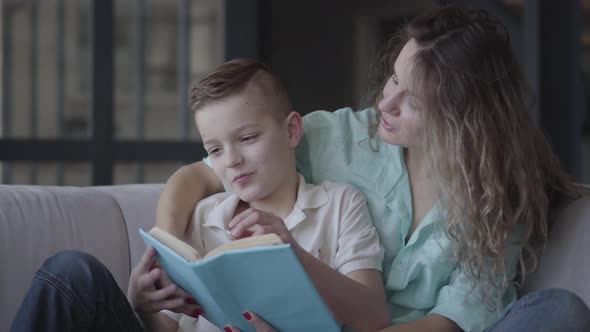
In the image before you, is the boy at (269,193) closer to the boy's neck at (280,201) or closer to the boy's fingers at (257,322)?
the boy's neck at (280,201)

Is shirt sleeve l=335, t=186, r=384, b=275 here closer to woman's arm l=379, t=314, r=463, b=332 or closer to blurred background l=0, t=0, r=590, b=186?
woman's arm l=379, t=314, r=463, b=332

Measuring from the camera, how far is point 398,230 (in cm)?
165

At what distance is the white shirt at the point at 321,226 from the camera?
1549 millimetres

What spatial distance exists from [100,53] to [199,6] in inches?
100

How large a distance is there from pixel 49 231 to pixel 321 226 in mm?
644

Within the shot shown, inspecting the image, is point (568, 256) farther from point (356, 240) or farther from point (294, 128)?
point (294, 128)

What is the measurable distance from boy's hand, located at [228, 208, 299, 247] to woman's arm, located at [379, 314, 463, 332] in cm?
30

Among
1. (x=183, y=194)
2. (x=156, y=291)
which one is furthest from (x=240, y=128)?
(x=156, y=291)

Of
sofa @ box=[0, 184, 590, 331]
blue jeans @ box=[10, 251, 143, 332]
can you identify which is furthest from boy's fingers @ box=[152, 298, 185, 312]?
sofa @ box=[0, 184, 590, 331]

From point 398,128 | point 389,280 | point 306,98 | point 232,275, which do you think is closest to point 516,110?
point 398,128

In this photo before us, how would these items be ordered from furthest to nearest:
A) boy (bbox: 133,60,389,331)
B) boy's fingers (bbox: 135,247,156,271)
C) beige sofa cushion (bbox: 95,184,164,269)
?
beige sofa cushion (bbox: 95,184,164,269), boy (bbox: 133,60,389,331), boy's fingers (bbox: 135,247,156,271)

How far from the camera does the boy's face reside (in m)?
1.54

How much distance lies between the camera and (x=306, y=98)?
568 cm

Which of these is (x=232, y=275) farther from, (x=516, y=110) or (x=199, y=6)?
(x=199, y=6)
